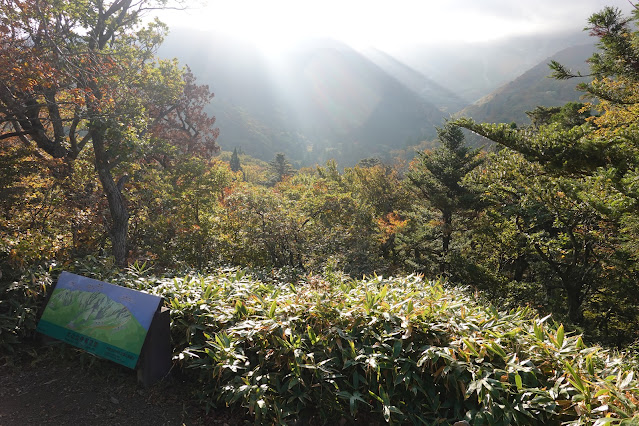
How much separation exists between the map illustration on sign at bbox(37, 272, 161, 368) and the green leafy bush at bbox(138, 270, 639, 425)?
1.12ft

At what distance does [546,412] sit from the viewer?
2.37 meters

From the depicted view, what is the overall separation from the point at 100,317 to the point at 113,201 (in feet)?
17.9

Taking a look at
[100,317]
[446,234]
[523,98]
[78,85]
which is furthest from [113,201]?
[523,98]

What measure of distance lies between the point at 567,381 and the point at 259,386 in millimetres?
2371

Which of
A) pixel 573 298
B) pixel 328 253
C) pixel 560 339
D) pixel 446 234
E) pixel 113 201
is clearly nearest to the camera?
pixel 560 339

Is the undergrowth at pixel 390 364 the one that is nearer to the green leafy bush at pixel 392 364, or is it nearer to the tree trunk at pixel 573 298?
the green leafy bush at pixel 392 364

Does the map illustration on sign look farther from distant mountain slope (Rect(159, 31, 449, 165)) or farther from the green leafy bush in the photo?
distant mountain slope (Rect(159, 31, 449, 165))

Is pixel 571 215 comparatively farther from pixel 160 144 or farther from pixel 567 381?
pixel 160 144

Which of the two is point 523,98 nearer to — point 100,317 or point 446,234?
point 446,234

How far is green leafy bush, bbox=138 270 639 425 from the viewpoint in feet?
7.88

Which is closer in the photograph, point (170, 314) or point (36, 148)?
point (170, 314)

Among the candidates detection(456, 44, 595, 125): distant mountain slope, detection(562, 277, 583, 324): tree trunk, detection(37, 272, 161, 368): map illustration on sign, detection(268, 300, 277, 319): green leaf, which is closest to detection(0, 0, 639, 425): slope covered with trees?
detection(268, 300, 277, 319): green leaf

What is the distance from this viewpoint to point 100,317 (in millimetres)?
3598

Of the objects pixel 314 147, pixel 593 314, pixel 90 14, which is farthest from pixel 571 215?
pixel 314 147
